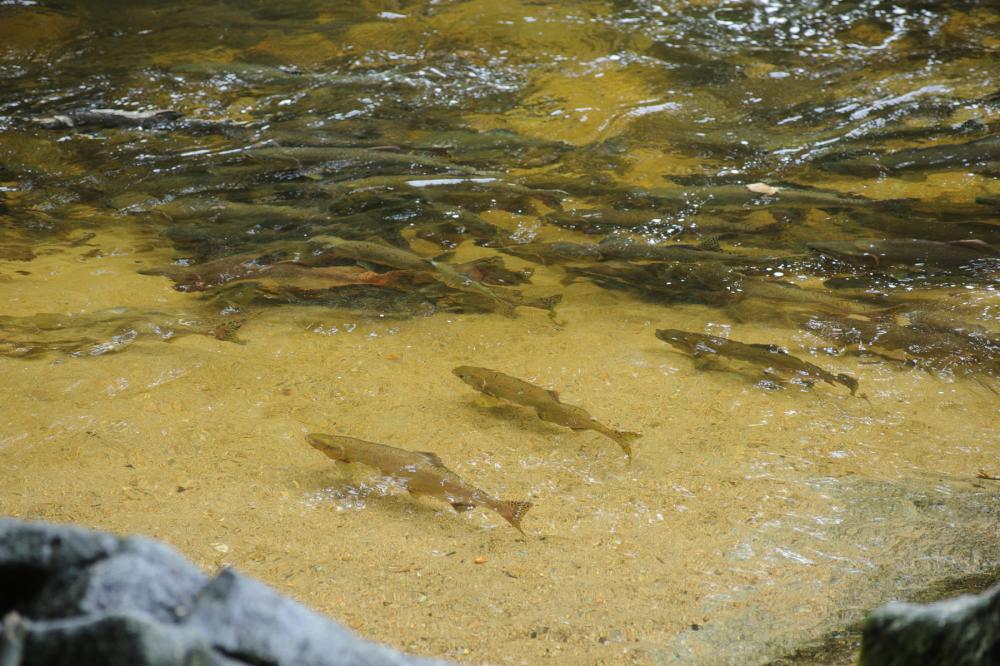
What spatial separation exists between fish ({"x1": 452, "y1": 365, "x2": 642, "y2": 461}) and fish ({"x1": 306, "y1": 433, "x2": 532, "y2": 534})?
23.3 inches

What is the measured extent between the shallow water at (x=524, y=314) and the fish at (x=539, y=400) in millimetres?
115

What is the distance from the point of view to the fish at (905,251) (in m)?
5.87

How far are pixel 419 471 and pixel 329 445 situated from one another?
1.40ft

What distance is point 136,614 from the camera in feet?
3.78

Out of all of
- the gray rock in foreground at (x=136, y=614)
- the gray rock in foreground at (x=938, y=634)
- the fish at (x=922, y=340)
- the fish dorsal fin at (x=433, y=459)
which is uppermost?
the gray rock in foreground at (x=136, y=614)

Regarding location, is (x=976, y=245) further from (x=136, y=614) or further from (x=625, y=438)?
(x=136, y=614)

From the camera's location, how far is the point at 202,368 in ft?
14.8

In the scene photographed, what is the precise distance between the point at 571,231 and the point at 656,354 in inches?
87.9

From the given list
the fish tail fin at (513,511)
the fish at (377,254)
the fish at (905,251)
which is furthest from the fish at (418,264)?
the fish at (905,251)

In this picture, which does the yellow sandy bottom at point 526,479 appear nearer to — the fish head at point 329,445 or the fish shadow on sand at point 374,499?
the fish shadow on sand at point 374,499

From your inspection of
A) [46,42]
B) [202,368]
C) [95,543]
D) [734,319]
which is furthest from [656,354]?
[46,42]

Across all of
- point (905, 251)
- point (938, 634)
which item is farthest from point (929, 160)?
point (938, 634)

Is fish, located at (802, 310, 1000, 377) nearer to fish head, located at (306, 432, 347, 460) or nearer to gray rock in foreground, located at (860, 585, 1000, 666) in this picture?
fish head, located at (306, 432, 347, 460)

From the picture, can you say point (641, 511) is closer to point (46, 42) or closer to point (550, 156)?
point (550, 156)
